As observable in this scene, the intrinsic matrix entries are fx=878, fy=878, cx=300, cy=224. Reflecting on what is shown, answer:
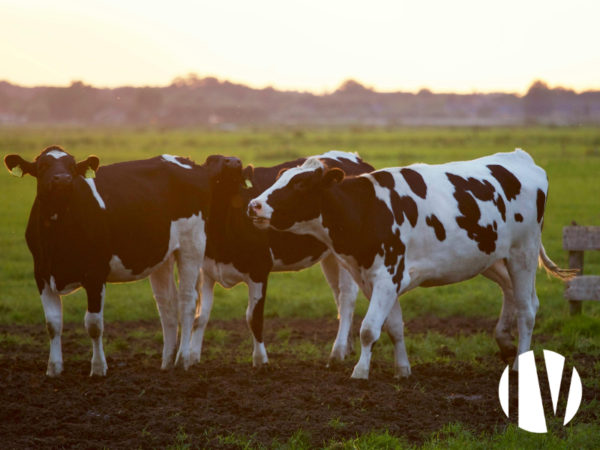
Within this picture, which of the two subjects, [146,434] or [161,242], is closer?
[146,434]

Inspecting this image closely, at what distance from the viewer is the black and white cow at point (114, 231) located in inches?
334

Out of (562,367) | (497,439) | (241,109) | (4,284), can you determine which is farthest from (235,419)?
(241,109)

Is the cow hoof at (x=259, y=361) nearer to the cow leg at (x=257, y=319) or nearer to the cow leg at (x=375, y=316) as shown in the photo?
the cow leg at (x=257, y=319)

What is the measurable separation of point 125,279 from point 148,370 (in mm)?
989

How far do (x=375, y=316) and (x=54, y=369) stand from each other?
3.22m

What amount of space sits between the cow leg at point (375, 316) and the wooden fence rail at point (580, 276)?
13.6 ft

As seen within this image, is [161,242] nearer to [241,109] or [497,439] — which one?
[497,439]

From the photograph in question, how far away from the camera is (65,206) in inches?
332

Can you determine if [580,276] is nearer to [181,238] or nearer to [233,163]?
[233,163]

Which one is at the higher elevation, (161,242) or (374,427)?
(161,242)

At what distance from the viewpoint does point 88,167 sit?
8695 mm

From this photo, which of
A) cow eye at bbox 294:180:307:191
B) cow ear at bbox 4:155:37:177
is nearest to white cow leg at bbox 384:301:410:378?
cow eye at bbox 294:180:307:191

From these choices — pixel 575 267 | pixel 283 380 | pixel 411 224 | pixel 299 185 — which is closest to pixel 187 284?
pixel 283 380

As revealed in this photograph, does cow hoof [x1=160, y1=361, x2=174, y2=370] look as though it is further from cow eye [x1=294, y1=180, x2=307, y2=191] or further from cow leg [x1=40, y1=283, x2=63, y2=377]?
cow eye [x1=294, y1=180, x2=307, y2=191]
